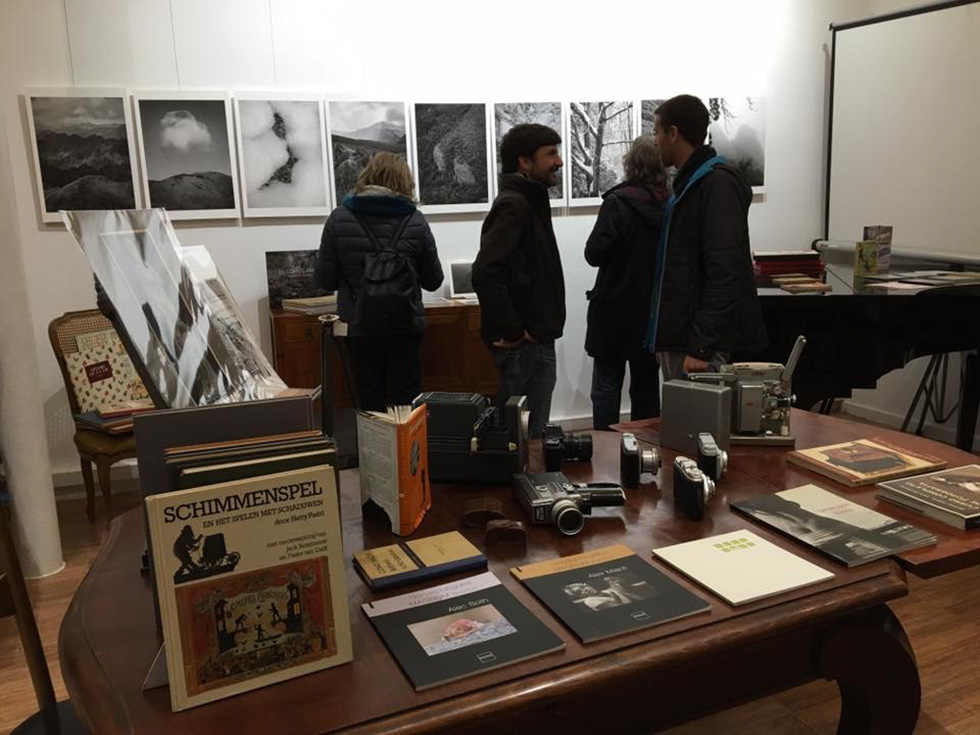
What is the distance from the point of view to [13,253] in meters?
3.18

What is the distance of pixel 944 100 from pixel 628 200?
2290mm

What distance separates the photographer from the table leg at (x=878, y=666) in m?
1.38

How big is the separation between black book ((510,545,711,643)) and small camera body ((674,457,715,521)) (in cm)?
22

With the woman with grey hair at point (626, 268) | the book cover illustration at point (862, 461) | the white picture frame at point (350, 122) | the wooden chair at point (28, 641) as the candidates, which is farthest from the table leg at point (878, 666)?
the white picture frame at point (350, 122)

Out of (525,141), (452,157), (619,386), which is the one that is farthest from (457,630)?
(452,157)

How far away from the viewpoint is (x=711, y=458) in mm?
1802

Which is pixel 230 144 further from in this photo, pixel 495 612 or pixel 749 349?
pixel 495 612

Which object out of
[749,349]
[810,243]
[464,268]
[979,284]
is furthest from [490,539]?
[810,243]

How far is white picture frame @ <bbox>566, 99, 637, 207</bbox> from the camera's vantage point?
489 centimetres

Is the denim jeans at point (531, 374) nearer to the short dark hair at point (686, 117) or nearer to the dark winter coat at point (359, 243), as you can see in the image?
the dark winter coat at point (359, 243)

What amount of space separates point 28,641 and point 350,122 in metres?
3.45

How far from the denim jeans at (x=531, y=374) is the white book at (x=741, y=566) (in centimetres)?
181

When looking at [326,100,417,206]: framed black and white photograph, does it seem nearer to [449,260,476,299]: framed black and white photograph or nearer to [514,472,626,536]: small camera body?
[449,260,476,299]: framed black and white photograph

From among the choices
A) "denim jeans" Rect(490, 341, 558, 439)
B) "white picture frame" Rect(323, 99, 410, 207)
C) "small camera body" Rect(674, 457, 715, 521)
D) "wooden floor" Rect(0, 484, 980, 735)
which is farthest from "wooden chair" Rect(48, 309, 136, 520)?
"small camera body" Rect(674, 457, 715, 521)
